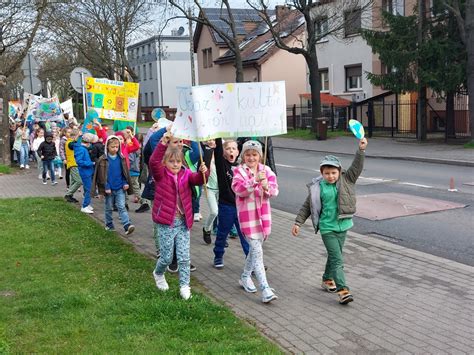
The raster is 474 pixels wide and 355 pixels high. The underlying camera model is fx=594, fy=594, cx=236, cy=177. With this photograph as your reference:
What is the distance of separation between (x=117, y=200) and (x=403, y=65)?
1804 cm

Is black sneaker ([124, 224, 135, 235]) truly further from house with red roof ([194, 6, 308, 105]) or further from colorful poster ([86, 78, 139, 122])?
house with red roof ([194, 6, 308, 105])

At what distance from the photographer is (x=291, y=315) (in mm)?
5188

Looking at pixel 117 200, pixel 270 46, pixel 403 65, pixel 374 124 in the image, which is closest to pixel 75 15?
pixel 270 46

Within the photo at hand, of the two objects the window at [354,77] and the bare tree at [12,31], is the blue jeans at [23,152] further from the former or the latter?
the window at [354,77]

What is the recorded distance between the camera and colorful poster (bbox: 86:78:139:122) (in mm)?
11359

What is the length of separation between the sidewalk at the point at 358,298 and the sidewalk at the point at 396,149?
37.3ft

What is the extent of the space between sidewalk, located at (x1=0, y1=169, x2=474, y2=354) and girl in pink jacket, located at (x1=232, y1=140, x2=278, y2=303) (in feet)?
1.42

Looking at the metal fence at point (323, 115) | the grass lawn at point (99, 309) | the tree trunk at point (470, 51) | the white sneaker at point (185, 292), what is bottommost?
the grass lawn at point (99, 309)

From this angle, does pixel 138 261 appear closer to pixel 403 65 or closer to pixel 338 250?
pixel 338 250

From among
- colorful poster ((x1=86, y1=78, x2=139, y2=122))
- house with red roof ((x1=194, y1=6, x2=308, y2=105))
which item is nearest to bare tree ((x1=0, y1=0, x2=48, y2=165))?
colorful poster ((x1=86, y1=78, x2=139, y2=122))

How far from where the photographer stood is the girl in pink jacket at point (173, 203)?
569 cm

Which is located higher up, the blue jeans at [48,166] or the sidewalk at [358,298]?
the blue jeans at [48,166]

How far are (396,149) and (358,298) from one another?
17565 millimetres

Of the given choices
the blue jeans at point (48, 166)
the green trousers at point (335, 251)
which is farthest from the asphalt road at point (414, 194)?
the blue jeans at point (48, 166)
